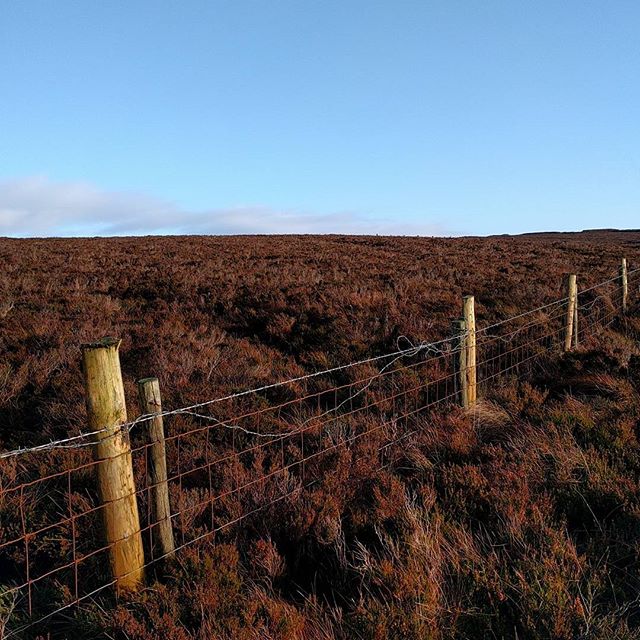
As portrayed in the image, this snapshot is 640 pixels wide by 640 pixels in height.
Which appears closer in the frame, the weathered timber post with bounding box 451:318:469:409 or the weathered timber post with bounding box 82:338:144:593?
the weathered timber post with bounding box 82:338:144:593

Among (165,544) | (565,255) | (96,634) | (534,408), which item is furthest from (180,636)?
(565,255)

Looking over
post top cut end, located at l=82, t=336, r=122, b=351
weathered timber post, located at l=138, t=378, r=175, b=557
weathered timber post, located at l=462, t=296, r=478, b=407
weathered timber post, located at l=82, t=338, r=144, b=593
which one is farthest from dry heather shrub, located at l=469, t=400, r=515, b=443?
post top cut end, located at l=82, t=336, r=122, b=351

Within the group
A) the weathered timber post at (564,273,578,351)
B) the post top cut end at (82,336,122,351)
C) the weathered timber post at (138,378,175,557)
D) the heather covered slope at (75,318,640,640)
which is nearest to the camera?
the heather covered slope at (75,318,640,640)

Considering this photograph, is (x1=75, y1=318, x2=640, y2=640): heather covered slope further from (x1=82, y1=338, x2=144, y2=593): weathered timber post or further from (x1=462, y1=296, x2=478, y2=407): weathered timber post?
(x1=462, y1=296, x2=478, y2=407): weathered timber post

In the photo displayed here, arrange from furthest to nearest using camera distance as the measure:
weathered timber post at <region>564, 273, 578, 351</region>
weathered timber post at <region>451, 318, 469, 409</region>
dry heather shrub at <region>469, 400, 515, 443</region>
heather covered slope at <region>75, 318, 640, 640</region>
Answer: weathered timber post at <region>564, 273, 578, 351</region>
weathered timber post at <region>451, 318, 469, 409</region>
dry heather shrub at <region>469, 400, 515, 443</region>
heather covered slope at <region>75, 318, 640, 640</region>

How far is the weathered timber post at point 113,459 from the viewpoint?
9.98ft

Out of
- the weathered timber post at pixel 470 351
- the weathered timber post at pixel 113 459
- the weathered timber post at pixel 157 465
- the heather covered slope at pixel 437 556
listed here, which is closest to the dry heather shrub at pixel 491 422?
the weathered timber post at pixel 470 351

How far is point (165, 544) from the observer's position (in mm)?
3471

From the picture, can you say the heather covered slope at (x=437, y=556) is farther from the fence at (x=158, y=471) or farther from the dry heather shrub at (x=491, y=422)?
the dry heather shrub at (x=491, y=422)

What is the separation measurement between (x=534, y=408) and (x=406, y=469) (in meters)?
2.05

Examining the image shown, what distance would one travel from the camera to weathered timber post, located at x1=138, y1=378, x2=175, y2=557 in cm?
339

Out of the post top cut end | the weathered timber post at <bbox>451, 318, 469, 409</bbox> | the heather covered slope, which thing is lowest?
the heather covered slope

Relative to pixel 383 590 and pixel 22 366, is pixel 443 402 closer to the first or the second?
pixel 383 590

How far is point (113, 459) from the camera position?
311 cm
